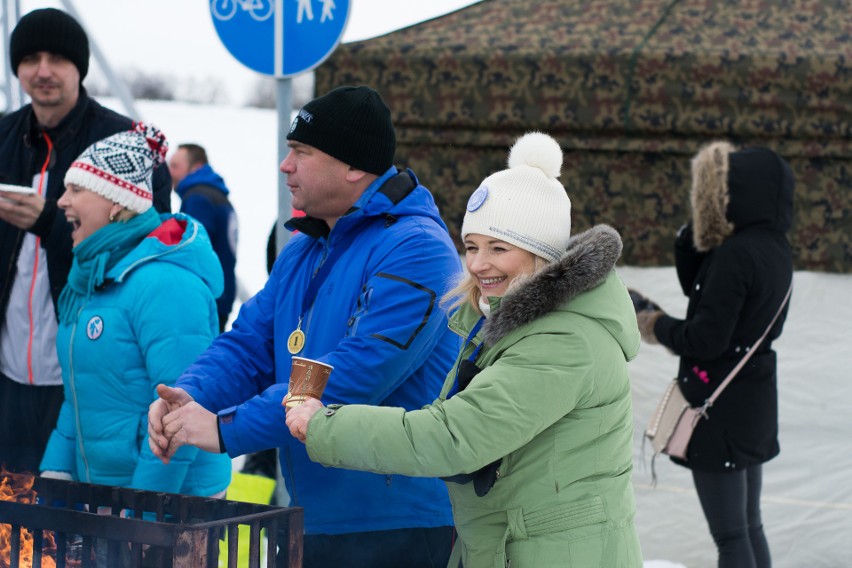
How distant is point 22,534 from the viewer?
7.89 feet

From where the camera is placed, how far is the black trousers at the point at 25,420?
369cm

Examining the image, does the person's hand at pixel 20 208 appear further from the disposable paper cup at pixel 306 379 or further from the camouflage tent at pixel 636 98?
the camouflage tent at pixel 636 98

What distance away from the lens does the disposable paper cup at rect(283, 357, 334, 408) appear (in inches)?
86.5

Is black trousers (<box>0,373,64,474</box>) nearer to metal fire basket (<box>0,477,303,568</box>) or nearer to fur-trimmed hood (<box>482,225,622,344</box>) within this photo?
metal fire basket (<box>0,477,303,568</box>)

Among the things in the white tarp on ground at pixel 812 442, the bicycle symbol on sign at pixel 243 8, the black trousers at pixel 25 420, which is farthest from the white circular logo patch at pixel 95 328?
the white tarp on ground at pixel 812 442

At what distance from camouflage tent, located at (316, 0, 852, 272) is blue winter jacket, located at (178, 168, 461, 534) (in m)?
2.41

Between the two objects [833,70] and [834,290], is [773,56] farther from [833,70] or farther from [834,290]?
[834,290]

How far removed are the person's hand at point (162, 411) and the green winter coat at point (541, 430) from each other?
0.52 metres

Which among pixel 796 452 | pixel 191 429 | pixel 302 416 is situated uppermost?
pixel 302 416

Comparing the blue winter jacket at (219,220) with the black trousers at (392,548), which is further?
the blue winter jacket at (219,220)

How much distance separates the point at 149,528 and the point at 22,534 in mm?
503

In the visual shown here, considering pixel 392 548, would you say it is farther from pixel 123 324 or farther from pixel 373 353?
pixel 123 324

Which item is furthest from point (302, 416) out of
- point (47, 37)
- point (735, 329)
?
point (735, 329)

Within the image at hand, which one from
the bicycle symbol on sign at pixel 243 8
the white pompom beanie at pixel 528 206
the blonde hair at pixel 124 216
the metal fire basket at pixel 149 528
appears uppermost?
the bicycle symbol on sign at pixel 243 8
